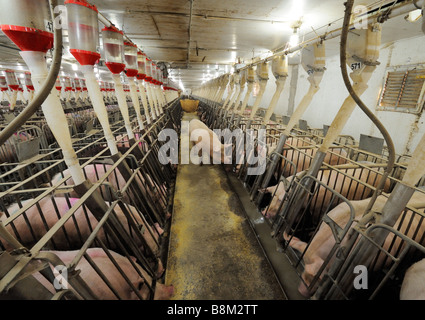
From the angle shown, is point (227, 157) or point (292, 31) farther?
point (227, 157)

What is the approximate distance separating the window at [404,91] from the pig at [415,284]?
5.53 meters

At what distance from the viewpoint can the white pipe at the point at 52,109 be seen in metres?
1.20

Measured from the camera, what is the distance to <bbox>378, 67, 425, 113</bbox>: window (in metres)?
5.22

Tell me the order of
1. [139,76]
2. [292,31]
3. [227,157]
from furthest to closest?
[227,157]
[292,31]
[139,76]

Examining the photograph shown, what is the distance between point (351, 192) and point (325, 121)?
21.7ft

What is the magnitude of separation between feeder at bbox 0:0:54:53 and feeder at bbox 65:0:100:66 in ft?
1.26

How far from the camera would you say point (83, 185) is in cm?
175

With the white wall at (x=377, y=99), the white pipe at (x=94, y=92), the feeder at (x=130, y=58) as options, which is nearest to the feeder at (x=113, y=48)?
the white pipe at (x=94, y=92)

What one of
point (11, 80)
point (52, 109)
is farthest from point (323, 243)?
point (11, 80)

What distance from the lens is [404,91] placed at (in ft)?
18.4

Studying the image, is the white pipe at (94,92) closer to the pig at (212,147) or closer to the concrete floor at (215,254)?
the concrete floor at (215,254)

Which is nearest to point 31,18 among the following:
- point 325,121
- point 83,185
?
point 83,185

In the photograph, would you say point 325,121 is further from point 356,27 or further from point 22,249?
point 22,249
